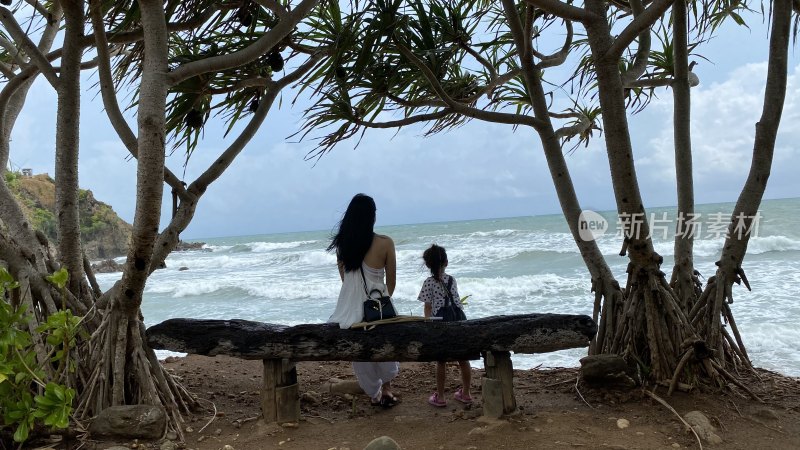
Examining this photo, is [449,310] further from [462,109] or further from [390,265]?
[462,109]

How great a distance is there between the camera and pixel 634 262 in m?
3.33

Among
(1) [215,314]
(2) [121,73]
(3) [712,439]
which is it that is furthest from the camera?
(1) [215,314]

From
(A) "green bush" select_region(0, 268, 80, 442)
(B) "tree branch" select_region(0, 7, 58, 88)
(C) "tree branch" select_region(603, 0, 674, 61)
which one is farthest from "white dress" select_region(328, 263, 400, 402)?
(B) "tree branch" select_region(0, 7, 58, 88)

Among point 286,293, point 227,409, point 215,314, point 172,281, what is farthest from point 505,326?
point 172,281

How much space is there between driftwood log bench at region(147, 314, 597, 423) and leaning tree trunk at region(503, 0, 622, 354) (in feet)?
2.64

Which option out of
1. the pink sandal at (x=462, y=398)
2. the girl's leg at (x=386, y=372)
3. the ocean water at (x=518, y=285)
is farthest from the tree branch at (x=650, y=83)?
the girl's leg at (x=386, y=372)

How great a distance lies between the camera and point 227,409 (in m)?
3.37

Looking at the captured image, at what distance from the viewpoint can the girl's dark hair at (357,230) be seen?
300cm

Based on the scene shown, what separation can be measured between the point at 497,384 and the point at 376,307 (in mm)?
687

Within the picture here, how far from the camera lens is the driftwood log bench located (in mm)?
2805

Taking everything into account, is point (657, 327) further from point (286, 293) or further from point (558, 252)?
point (558, 252)

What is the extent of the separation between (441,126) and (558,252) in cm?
1148

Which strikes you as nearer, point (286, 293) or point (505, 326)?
point (505, 326)

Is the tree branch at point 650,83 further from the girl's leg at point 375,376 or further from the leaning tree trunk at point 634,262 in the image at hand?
the girl's leg at point 375,376
